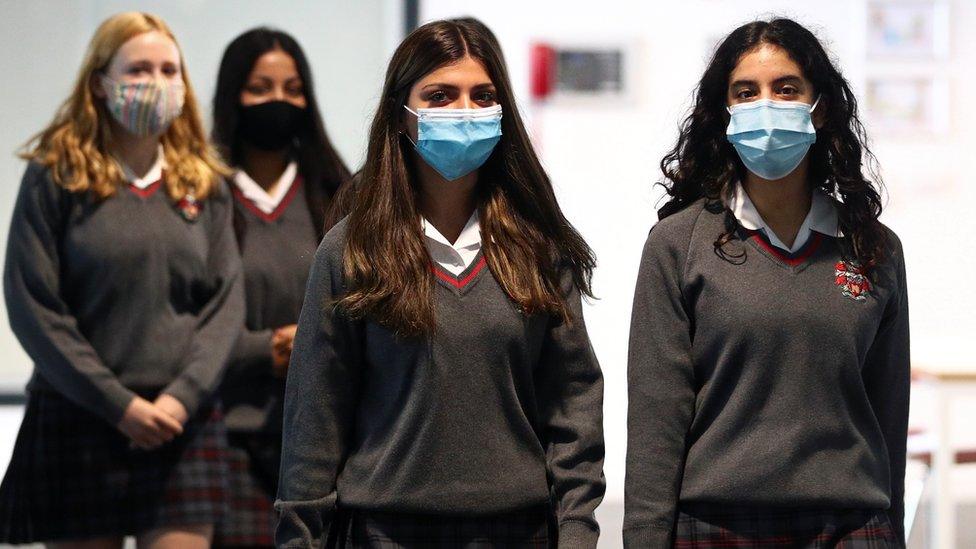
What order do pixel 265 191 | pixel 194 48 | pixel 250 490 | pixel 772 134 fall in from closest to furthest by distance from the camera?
pixel 772 134 → pixel 250 490 → pixel 265 191 → pixel 194 48

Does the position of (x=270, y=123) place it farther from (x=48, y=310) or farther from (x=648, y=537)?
(x=648, y=537)

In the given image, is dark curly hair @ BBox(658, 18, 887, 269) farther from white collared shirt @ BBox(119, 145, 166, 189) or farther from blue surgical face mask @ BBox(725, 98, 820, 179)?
→ white collared shirt @ BBox(119, 145, 166, 189)

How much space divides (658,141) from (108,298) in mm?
2890

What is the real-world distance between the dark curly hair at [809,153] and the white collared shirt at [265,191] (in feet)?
3.98

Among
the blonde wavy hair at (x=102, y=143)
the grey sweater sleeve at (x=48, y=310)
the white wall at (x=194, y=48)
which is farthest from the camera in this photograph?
the white wall at (x=194, y=48)

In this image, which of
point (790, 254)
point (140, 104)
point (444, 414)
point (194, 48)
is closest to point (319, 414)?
point (444, 414)

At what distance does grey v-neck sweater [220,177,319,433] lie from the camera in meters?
3.09

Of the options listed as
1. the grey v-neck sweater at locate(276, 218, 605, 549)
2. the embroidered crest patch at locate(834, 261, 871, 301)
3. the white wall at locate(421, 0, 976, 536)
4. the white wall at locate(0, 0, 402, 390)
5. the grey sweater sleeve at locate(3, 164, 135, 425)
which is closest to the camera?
the grey v-neck sweater at locate(276, 218, 605, 549)

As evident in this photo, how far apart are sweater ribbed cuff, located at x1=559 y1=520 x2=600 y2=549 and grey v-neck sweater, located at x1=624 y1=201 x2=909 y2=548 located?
82 mm

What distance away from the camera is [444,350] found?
6.63 feet

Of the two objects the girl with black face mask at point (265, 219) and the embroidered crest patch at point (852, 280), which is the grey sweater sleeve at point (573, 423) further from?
the girl with black face mask at point (265, 219)

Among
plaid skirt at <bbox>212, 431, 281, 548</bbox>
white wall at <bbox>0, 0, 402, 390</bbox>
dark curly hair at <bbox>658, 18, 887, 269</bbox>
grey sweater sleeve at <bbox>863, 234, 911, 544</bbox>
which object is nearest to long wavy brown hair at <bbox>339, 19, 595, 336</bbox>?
dark curly hair at <bbox>658, 18, 887, 269</bbox>

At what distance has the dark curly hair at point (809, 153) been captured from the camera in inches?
85.7

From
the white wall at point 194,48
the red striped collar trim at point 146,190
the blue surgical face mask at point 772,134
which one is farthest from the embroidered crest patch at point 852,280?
the white wall at point 194,48
